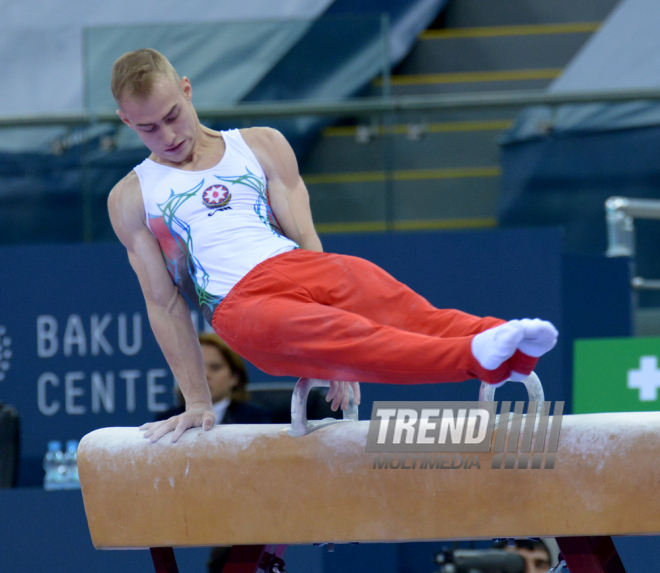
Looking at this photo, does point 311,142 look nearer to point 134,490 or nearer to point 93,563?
point 93,563

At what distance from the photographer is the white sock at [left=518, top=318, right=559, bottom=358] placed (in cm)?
193

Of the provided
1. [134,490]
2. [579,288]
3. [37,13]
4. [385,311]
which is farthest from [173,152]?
[37,13]

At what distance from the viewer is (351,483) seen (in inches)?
93.9

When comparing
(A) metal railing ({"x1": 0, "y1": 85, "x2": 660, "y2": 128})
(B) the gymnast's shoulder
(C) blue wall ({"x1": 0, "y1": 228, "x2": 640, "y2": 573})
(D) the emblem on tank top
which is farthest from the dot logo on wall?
(D) the emblem on tank top

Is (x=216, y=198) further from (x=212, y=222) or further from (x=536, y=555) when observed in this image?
(x=536, y=555)

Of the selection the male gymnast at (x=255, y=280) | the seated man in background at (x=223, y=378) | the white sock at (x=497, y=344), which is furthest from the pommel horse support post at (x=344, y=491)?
the seated man in background at (x=223, y=378)

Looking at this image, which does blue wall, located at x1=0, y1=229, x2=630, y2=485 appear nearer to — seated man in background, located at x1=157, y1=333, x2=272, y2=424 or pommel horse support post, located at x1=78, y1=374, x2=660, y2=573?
seated man in background, located at x1=157, y1=333, x2=272, y2=424

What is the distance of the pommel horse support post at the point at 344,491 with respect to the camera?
2283 mm

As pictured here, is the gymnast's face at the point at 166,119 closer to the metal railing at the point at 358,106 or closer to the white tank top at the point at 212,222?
the white tank top at the point at 212,222

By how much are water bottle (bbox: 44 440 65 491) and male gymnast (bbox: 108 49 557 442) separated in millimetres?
2055

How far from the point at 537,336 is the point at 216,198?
1124 mm

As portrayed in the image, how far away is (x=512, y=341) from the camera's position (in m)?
1.94

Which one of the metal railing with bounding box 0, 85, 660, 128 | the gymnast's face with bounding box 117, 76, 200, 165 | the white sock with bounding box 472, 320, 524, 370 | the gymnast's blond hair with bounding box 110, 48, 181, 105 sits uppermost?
the metal railing with bounding box 0, 85, 660, 128

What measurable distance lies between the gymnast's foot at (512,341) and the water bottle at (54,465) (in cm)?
303
